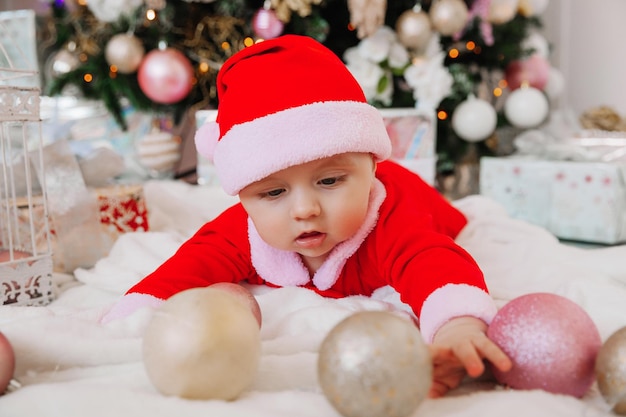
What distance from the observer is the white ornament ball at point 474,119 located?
216 centimetres

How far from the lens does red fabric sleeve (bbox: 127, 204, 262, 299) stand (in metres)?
0.88

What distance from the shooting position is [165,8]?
7.04 feet

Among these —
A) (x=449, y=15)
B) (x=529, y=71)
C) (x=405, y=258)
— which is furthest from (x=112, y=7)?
(x=405, y=258)

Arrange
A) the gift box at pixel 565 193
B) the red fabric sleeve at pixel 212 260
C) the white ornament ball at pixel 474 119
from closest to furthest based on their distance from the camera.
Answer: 1. the red fabric sleeve at pixel 212 260
2. the gift box at pixel 565 193
3. the white ornament ball at pixel 474 119

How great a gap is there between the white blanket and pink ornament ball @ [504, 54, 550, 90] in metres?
1.38

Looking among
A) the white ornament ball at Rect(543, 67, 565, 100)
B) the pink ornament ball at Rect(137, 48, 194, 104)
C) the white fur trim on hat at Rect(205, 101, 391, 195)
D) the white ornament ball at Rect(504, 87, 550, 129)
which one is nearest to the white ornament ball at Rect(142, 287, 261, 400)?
the white fur trim on hat at Rect(205, 101, 391, 195)

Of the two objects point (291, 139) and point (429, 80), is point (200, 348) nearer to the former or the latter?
point (291, 139)

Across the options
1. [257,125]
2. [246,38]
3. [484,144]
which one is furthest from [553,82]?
[257,125]

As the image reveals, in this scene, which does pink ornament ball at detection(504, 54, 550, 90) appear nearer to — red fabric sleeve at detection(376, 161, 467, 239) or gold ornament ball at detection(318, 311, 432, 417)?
red fabric sleeve at detection(376, 161, 467, 239)

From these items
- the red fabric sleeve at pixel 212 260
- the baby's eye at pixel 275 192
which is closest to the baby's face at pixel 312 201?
the baby's eye at pixel 275 192

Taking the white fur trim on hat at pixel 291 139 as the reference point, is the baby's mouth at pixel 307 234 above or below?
below

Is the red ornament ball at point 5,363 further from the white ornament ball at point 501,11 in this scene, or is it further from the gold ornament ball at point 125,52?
the white ornament ball at point 501,11

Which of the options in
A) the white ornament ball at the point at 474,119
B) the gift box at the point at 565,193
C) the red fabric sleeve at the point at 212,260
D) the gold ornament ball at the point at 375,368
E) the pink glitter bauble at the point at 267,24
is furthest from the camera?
the white ornament ball at the point at 474,119

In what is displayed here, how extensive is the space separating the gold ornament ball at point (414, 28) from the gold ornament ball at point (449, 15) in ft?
0.10
